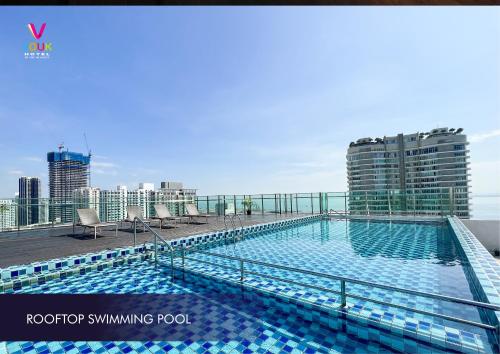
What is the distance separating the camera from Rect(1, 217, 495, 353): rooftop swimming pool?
233cm

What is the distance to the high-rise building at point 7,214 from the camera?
283 inches

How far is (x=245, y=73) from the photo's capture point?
9445mm

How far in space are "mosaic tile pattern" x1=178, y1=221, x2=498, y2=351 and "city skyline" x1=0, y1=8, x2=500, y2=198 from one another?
189 centimetres

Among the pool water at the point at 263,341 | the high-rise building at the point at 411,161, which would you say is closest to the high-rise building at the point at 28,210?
the pool water at the point at 263,341

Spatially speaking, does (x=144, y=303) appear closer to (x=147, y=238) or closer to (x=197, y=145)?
(x=147, y=238)

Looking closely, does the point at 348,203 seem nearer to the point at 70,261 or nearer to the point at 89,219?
the point at 89,219

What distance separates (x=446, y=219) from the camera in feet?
32.0

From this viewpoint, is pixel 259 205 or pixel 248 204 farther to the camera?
pixel 259 205

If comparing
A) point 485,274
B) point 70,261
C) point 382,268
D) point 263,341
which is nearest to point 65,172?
point 70,261

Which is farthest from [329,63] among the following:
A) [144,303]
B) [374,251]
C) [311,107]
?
[144,303]

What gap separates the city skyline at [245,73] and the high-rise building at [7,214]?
0.28m

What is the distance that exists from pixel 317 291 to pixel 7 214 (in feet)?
29.0

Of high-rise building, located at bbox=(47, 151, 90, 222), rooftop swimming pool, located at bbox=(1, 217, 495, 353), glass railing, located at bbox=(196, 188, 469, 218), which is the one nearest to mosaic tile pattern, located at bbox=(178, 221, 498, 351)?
rooftop swimming pool, located at bbox=(1, 217, 495, 353)

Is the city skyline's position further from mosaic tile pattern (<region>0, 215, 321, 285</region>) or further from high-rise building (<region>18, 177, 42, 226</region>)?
mosaic tile pattern (<region>0, 215, 321, 285</region>)
